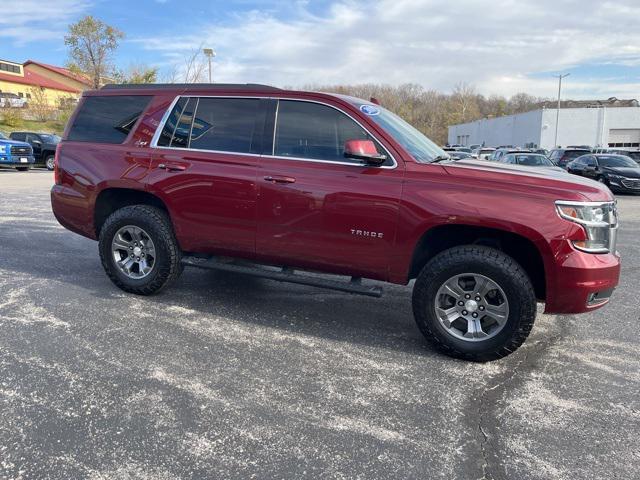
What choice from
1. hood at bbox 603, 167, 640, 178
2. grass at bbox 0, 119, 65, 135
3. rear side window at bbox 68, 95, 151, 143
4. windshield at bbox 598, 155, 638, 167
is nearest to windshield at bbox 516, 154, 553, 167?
windshield at bbox 598, 155, 638, 167

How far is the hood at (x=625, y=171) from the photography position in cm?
1700

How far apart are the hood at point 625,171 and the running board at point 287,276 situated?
53.6 feet

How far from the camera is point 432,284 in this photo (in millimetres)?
3828

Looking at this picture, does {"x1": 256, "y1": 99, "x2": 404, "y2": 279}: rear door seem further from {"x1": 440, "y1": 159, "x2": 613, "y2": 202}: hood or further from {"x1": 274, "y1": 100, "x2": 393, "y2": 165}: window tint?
{"x1": 440, "y1": 159, "x2": 613, "y2": 202}: hood

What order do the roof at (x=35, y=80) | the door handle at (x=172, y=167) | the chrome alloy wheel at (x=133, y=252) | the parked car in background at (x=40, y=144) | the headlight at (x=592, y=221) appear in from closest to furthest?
the headlight at (x=592, y=221), the door handle at (x=172, y=167), the chrome alloy wheel at (x=133, y=252), the parked car in background at (x=40, y=144), the roof at (x=35, y=80)

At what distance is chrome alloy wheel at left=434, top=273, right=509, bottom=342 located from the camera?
3.77 meters

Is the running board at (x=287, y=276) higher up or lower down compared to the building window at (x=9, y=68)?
lower down

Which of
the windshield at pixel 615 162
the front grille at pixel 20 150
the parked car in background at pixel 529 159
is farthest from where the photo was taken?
the front grille at pixel 20 150

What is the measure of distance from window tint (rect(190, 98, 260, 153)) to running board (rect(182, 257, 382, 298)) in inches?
41.5

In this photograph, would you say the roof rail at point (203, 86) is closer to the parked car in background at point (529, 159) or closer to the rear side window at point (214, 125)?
the rear side window at point (214, 125)

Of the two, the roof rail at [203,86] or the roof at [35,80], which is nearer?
the roof rail at [203,86]

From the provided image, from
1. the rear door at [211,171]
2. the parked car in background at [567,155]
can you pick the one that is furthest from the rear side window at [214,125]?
the parked car in background at [567,155]

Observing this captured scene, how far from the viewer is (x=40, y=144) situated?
2403 centimetres

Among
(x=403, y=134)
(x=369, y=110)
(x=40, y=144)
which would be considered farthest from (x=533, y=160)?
(x=40, y=144)
